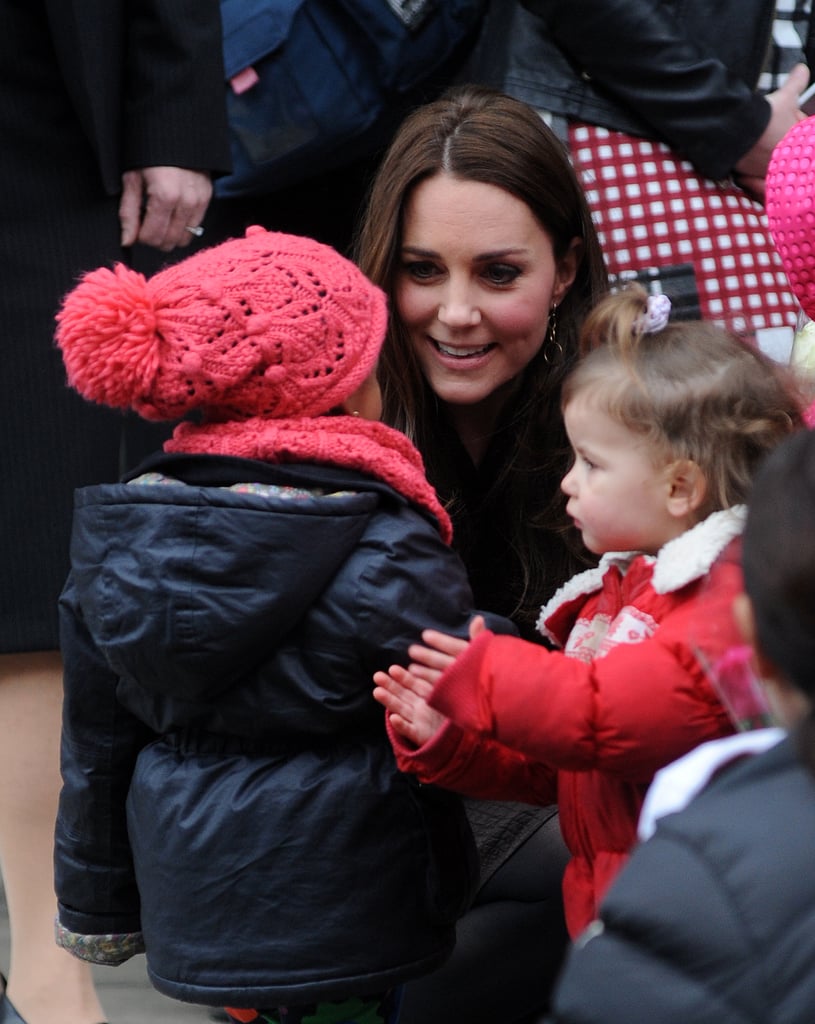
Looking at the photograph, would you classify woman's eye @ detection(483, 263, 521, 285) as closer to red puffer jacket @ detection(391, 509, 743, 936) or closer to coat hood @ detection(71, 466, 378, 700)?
coat hood @ detection(71, 466, 378, 700)

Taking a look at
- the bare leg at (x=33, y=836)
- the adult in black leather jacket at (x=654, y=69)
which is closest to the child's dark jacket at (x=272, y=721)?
the bare leg at (x=33, y=836)

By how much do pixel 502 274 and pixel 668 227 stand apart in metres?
0.36

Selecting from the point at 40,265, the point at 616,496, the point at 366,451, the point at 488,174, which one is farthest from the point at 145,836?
the point at 488,174

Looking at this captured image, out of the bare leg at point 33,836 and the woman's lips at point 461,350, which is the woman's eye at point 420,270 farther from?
the bare leg at point 33,836

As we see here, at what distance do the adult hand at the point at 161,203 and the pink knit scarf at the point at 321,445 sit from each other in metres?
0.60

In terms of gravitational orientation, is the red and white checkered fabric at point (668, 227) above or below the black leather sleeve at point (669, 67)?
below

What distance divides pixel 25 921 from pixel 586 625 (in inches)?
43.4

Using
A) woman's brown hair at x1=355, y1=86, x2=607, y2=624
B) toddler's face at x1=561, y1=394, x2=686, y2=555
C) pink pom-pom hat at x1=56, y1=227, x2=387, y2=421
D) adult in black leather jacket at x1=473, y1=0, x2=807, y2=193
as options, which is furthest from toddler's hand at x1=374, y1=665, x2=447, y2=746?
adult in black leather jacket at x1=473, y1=0, x2=807, y2=193

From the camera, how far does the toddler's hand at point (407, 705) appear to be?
1.74 meters

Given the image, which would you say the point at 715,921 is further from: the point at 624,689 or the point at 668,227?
the point at 668,227

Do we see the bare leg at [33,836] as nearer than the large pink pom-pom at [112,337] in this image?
No

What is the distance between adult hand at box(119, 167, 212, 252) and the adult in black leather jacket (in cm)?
59

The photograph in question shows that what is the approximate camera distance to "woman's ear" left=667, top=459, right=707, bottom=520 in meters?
1.72

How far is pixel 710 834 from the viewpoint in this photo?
1145 mm
